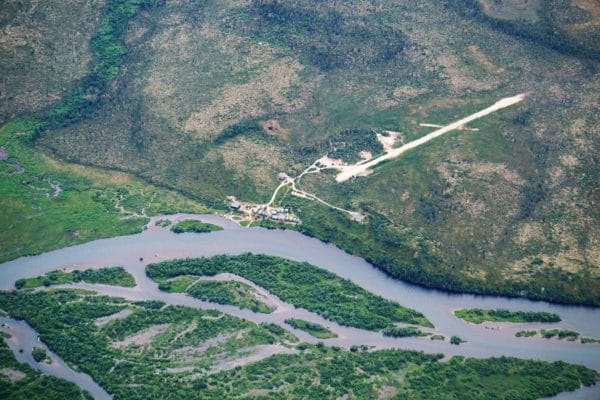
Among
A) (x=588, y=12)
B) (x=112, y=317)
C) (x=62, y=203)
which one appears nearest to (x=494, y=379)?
(x=112, y=317)

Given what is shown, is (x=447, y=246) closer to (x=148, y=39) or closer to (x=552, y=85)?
(x=552, y=85)

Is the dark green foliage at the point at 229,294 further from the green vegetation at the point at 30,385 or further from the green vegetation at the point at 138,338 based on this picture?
the green vegetation at the point at 30,385

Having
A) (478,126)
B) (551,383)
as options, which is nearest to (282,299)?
(551,383)

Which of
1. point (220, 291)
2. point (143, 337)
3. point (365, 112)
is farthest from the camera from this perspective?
point (365, 112)

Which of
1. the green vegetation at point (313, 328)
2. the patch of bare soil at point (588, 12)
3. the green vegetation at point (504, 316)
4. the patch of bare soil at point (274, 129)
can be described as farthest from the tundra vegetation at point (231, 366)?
the patch of bare soil at point (588, 12)

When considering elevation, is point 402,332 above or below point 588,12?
below

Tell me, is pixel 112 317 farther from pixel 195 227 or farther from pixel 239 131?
pixel 239 131
